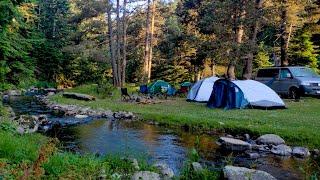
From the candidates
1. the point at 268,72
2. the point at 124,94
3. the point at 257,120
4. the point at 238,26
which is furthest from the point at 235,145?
the point at 124,94

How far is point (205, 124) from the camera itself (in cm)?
1462

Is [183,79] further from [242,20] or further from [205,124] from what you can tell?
[205,124]

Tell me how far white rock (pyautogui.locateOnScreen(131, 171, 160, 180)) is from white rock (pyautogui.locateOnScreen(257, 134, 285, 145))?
5.38m

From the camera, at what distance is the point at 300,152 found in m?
10.8

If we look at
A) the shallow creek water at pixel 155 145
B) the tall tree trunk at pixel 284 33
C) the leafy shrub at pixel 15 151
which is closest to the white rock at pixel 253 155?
the shallow creek water at pixel 155 145

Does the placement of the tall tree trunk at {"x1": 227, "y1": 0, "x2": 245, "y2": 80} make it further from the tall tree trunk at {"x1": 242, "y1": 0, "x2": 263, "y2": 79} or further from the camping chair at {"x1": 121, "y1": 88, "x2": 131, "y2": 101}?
the camping chair at {"x1": 121, "y1": 88, "x2": 131, "y2": 101}

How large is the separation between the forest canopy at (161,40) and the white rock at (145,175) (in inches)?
246

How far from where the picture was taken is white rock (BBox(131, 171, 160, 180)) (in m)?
7.06

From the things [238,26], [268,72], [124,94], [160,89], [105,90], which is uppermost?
[238,26]

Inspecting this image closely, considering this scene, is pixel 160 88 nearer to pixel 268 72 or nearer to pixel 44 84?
pixel 268 72

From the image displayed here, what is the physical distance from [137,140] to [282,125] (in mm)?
4882

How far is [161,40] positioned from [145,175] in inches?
1458

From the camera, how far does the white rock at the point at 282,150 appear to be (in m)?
10.9

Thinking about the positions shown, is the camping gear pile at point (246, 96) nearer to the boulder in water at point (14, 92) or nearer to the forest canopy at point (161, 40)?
the forest canopy at point (161, 40)
